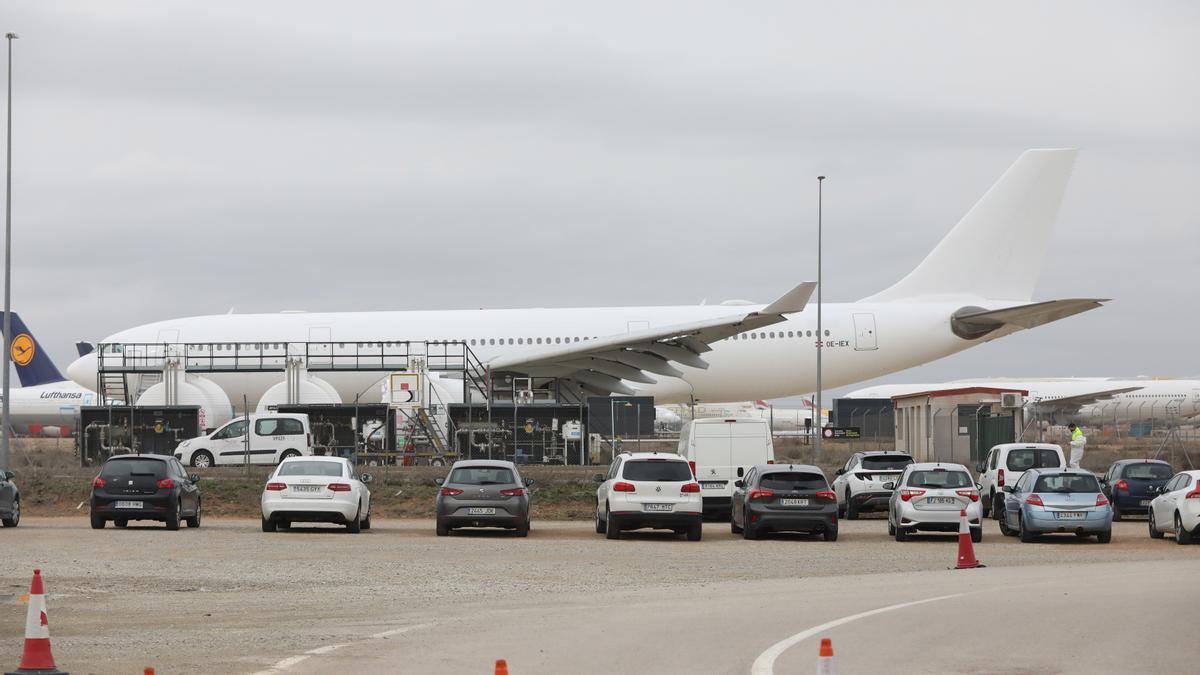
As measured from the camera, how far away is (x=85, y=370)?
48906mm

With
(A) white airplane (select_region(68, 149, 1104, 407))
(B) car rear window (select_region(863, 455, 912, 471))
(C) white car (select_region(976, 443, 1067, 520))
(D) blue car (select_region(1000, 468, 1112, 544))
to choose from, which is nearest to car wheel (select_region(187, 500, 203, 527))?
(B) car rear window (select_region(863, 455, 912, 471))

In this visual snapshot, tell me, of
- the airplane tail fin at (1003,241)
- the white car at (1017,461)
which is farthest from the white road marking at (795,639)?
the airplane tail fin at (1003,241)

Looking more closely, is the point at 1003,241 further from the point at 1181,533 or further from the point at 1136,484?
the point at 1181,533

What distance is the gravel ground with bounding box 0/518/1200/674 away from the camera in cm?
1280

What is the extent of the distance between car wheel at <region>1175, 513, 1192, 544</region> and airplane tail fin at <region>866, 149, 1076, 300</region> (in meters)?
23.2

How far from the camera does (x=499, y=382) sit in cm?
4619

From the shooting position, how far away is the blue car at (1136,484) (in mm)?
32938

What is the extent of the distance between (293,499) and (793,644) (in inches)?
634

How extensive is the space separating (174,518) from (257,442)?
38.1 feet

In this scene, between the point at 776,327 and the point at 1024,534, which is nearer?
the point at 1024,534

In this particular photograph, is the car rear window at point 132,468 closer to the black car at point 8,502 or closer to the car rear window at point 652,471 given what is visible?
the black car at point 8,502

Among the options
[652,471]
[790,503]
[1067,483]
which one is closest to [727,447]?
[790,503]

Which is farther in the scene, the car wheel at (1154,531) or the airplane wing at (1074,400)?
the airplane wing at (1074,400)

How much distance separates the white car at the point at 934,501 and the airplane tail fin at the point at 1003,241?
2219 centimetres
